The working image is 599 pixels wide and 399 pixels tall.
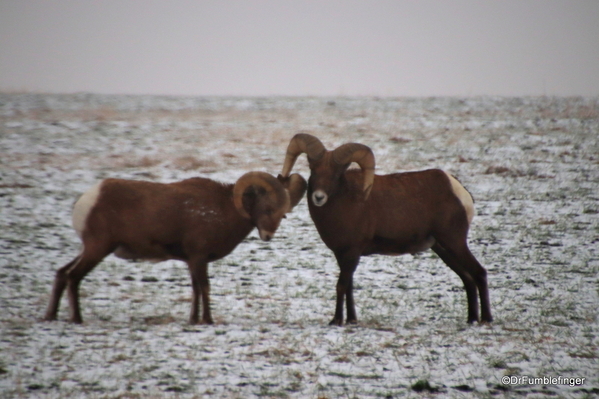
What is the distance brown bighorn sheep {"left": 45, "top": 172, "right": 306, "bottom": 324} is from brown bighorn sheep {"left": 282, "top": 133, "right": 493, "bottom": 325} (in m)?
0.59

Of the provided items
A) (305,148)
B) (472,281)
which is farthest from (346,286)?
(305,148)

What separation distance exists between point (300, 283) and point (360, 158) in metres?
2.91

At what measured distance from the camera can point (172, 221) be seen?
795 centimetres

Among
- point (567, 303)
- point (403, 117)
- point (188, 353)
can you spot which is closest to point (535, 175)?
point (403, 117)

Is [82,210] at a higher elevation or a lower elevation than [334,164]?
lower

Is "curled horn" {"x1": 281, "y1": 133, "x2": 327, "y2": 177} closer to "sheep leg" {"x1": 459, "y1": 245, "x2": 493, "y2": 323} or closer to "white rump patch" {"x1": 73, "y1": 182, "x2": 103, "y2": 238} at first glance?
"sheep leg" {"x1": 459, "y1": 245, "x2": 493, "y2": 323}

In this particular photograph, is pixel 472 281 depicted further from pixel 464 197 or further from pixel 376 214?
pixel 376 214

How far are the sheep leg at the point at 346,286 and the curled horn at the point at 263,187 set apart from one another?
0.97 meters

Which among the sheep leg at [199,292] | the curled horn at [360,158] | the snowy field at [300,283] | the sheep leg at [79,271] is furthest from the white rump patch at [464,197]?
the sheep leg at [79,271]

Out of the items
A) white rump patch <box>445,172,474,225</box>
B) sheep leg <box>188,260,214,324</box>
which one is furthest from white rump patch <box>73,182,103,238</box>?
white rump patch <box>445,172,474,225</box>

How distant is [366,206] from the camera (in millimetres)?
8281

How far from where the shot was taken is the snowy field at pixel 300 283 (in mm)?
6195

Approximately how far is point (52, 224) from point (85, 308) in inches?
187

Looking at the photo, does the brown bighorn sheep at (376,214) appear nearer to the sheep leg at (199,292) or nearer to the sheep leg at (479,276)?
the sheep leg at (479,276)
